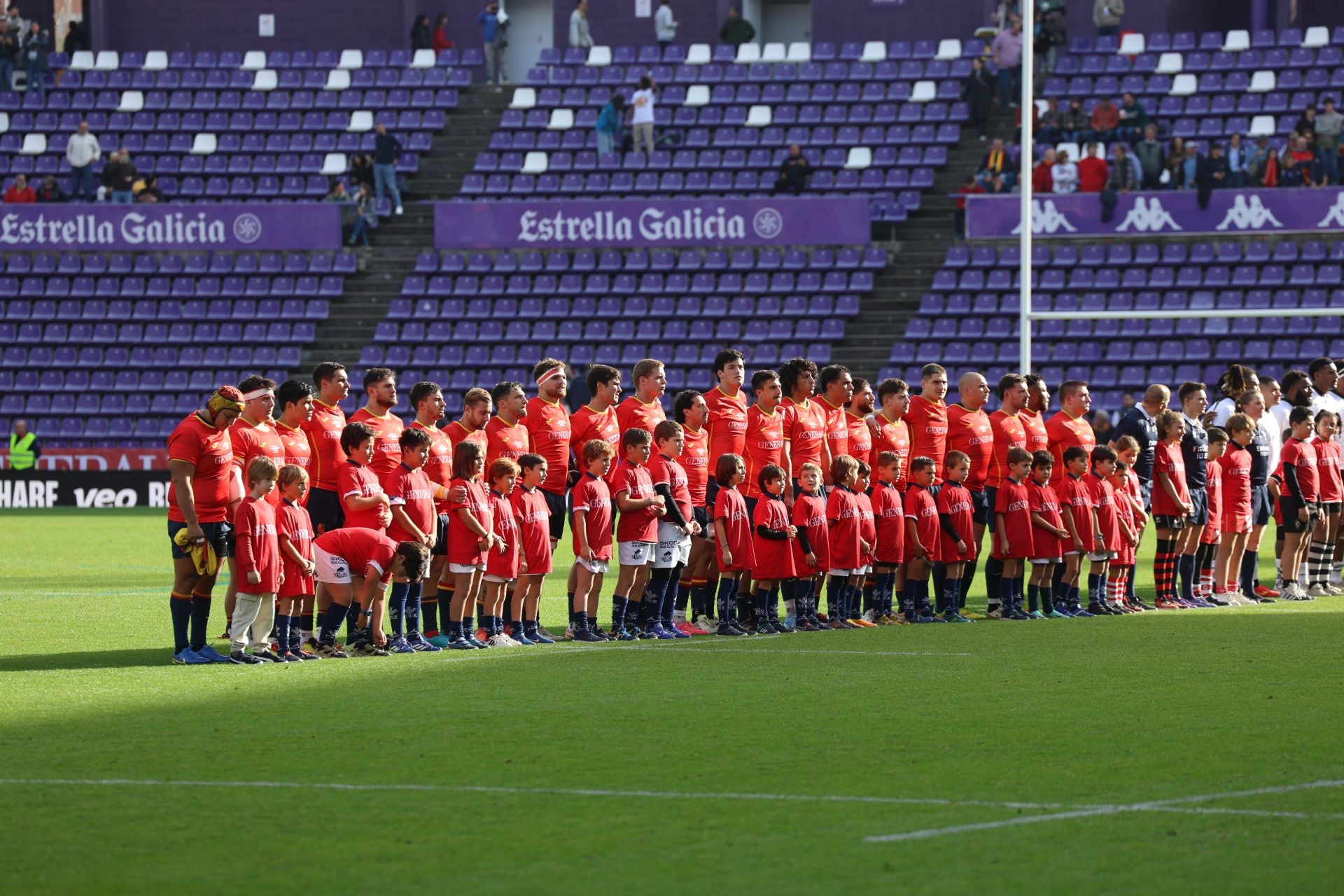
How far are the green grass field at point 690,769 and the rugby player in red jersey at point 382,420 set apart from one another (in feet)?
5.16

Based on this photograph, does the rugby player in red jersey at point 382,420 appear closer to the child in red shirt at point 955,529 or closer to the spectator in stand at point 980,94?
the child in red shirt at point 955,529

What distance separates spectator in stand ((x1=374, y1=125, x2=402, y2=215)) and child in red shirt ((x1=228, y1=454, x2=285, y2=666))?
20.7 metres

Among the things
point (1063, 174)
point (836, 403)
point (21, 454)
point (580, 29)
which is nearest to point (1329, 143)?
point (1063, 174)

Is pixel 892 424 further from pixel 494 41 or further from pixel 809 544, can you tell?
pixel 494 41

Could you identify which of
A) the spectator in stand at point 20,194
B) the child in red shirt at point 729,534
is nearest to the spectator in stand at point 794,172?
the spectator in stand at point 20,194

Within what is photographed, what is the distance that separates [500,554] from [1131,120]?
1854 centimetres

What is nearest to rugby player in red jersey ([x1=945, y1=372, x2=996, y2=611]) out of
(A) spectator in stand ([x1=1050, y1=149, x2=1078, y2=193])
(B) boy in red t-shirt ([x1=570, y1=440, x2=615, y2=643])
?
(B) boy in red t-shirt ([x1=570, y1=440, x2=615, y2=643])

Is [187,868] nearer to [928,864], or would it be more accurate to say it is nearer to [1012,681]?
[928,864]

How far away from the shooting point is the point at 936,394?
13.5 meters

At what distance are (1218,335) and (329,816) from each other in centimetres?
2239

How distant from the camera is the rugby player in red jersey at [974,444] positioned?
44.1 feet

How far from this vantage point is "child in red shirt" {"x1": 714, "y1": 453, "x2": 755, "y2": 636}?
39.4 ft

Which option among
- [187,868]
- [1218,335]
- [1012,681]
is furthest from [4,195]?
[187,868]

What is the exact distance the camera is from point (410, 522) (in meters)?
10.9
